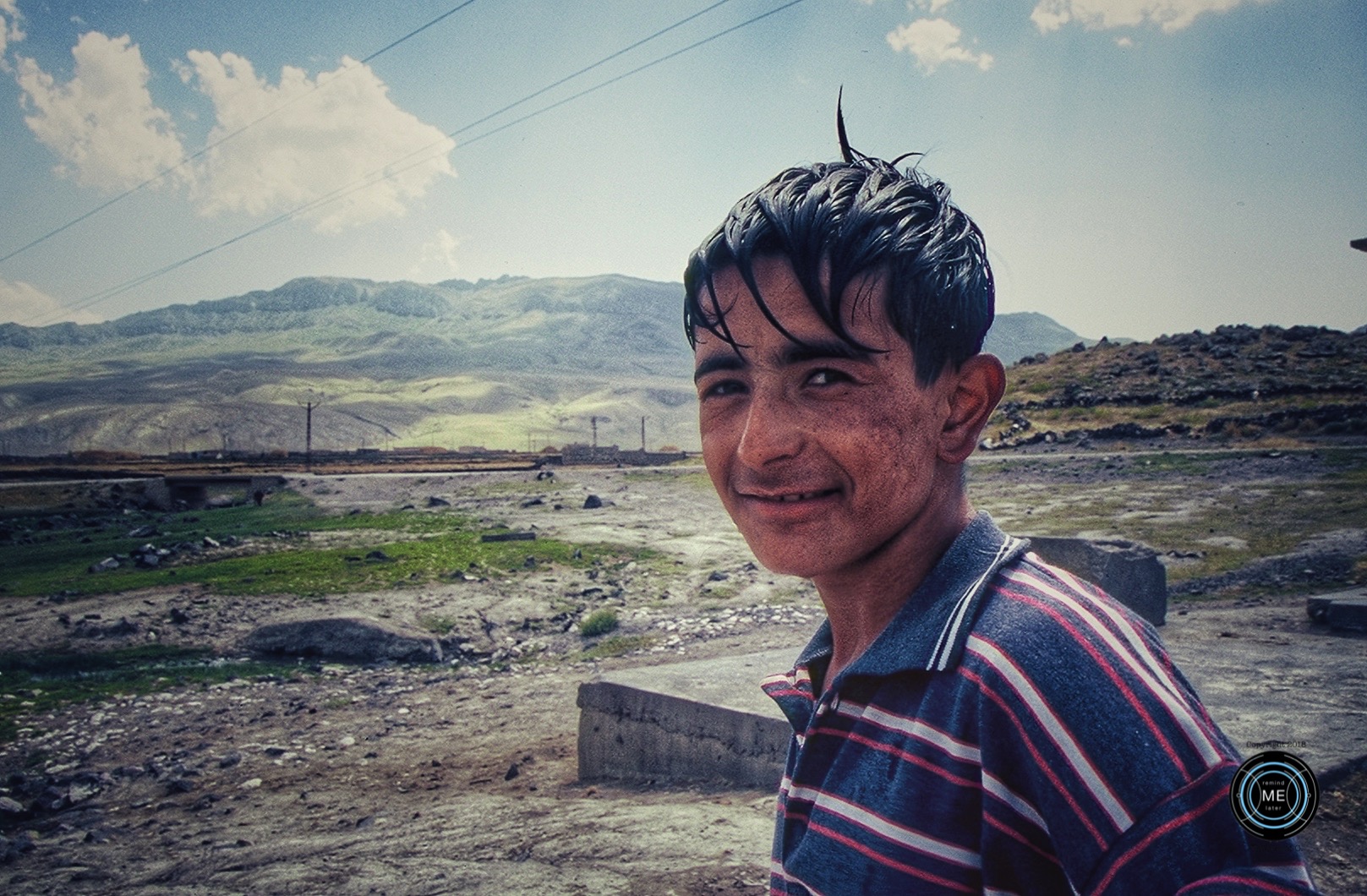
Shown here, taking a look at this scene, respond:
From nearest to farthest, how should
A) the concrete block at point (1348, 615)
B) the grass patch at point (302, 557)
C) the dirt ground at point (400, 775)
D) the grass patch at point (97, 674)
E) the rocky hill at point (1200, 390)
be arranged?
the dirt ground at point (400, 775)
the concrete block at point (1348, 615)
the grass patch at point (97, 674)
the grass patch at point (302, 557)
the rocky hill at point (1200, 390)

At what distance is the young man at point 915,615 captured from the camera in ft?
2.60

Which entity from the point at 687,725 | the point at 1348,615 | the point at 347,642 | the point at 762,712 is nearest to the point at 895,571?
the point at 762,712

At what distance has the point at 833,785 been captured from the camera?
1054 millimetres

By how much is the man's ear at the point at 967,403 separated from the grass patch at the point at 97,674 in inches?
326

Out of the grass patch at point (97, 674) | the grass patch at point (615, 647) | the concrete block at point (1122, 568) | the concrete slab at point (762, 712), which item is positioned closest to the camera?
the concrete slab at point (762, 712)

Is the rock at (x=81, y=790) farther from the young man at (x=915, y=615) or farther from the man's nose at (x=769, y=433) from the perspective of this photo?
the man's nose at (x=769, y=433)

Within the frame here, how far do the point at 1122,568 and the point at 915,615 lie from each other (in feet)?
24.5

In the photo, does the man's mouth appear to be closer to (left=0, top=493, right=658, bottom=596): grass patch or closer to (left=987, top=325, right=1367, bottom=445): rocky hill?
(left=0, top=493, right=658, bottom=596): grass patch

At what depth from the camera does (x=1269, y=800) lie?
77 cm

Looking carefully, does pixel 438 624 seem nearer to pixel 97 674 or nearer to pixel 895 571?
pixel 97 674

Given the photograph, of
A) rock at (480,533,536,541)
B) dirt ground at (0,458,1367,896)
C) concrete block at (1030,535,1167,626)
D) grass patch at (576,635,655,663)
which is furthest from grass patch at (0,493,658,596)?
concrete block at (1030,535,1167,626)

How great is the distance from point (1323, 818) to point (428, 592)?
30.0ft

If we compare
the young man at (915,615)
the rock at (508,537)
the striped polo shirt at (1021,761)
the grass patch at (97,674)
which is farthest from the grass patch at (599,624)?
the striped polo shirt at (1021,761)

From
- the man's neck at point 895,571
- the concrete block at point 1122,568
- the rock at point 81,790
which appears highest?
Result: the man's neck at point 895,571
